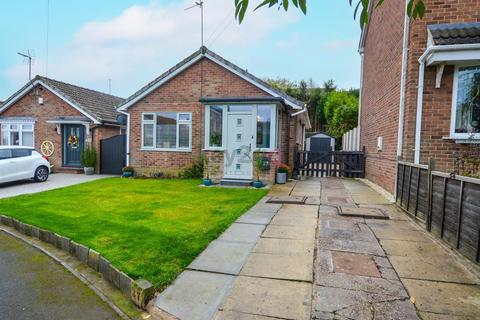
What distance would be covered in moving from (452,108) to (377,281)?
5.82 metres

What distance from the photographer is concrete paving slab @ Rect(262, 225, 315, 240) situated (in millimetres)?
4910

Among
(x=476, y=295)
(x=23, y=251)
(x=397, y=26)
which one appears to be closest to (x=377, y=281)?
(x=476, y=295)

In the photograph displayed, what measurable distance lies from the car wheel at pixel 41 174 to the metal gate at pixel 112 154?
2.83 meters

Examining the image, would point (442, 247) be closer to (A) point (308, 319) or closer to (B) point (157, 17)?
(A) point (308, 319)

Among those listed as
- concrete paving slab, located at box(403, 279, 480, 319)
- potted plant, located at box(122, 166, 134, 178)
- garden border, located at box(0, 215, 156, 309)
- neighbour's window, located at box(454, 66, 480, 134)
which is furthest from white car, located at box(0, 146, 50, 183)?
neighbour's window, located at box(454, 66, 480, 134)

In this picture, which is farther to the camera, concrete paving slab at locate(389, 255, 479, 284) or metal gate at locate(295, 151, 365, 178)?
metal gate at locate(295, 151, 365, 178)

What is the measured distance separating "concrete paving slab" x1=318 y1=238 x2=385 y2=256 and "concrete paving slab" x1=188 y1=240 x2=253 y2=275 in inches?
42.9

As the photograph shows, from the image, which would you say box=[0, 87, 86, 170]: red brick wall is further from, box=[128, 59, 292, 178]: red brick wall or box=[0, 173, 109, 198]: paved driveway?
box=[128, 59, 292, 178]: red brick wall

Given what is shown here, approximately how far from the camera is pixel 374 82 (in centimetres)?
1191

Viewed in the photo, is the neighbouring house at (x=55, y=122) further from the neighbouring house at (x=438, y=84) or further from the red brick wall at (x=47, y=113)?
the neighbouring house at (x=438, y=84)

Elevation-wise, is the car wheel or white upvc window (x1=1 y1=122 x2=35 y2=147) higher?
white upvc window (x1=1 y1=122 x2=35 y2=147)

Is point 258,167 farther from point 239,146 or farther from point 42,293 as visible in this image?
point 42,293

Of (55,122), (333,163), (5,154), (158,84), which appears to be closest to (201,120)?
(158,84)

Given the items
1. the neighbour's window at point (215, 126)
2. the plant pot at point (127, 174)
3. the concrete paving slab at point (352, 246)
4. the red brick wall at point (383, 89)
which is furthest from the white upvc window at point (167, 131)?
the concrete paving slab at point (352, 246)
